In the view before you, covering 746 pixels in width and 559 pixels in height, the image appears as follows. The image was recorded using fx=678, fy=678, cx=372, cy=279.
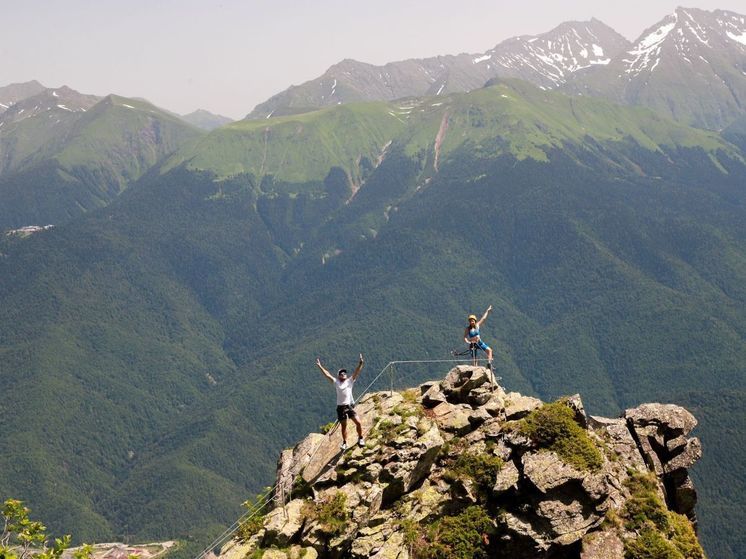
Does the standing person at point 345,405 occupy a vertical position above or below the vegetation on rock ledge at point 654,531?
above

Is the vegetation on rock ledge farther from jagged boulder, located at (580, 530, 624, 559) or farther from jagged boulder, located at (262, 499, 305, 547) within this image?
jagged boulder, located at (262, 499, 305, 547)

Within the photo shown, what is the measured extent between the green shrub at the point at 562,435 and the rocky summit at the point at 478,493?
0.05 m

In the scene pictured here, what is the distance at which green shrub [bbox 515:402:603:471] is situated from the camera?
103 feet

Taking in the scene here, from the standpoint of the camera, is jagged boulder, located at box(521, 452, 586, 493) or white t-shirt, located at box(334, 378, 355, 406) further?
white t-shirt, located at box(334, 378, 355, 406)

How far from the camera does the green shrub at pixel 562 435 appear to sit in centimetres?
3147

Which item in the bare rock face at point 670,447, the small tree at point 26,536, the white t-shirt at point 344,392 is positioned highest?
the white t-shirt at point 344,392

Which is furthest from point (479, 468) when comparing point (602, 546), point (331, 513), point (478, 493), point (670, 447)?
point (670, 447)

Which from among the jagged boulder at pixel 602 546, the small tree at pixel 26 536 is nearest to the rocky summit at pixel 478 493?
the jagged boulder at pixel 602 546

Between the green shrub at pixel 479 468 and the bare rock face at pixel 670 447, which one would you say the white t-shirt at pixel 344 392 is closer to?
the green shrub at pixel 479 468

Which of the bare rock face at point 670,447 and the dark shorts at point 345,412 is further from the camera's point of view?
the bare rock face at point 670,447

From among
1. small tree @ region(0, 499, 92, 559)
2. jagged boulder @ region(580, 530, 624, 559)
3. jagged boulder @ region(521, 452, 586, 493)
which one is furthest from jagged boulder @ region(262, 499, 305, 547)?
jagged boulder @ region(580, 530, 624, 559)

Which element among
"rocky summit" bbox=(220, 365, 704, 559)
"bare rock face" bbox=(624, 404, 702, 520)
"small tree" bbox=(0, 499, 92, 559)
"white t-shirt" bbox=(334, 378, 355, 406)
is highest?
"white t-shirt" bbox=(334, 378, 355, 406)

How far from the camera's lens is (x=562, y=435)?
1281 inches

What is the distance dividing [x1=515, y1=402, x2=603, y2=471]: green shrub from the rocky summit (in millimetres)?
53
